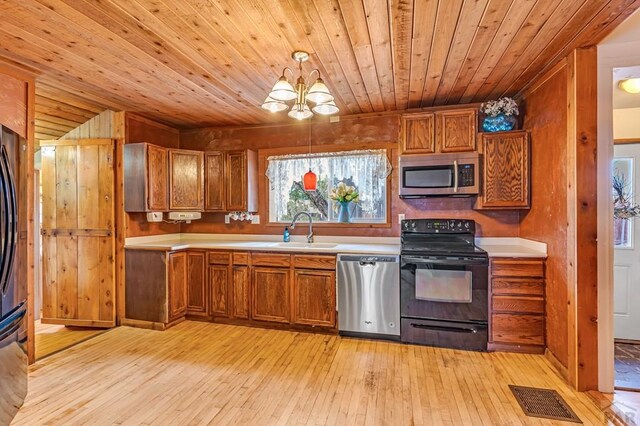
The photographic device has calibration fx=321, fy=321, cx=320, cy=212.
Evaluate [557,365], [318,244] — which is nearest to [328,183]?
[318,244]

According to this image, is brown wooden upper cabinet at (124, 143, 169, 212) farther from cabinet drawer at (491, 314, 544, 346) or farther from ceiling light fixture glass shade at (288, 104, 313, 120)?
cabinet drawer at (491, 314, 544, 346)

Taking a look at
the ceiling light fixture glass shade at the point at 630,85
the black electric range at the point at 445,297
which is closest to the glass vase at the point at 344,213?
the black electric range at the point at 445,297

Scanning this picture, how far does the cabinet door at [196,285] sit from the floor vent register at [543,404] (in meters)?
3.08

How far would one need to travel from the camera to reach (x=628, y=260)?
132 inches

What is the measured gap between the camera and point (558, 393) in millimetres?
2236

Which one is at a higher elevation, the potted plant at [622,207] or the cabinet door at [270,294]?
the potted plant at [622,207]

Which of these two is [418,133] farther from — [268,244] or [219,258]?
[219,258]

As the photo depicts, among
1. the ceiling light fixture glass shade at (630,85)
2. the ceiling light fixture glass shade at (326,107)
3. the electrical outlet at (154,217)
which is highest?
the ceiling light fixture glass shade at (630,85)

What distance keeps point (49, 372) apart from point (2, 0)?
2.61 metres

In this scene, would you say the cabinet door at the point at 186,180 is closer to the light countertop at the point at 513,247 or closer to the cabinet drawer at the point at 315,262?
the cabinet drawer at the point at 315,262

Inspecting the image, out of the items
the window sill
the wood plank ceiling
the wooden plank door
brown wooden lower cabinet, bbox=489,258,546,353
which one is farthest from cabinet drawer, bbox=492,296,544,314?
the wooden plank door

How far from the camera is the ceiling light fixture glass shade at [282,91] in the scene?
2.11 m

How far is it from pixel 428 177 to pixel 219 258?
2463 mm

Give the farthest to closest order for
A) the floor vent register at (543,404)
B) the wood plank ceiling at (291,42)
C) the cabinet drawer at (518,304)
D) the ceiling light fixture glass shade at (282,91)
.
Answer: the cabinet drawer at (518,304) → the ceiling light fixture glass shade at (282,91) → the floor vent register at (543,404) → the wood plank ceiling at (291,42)
